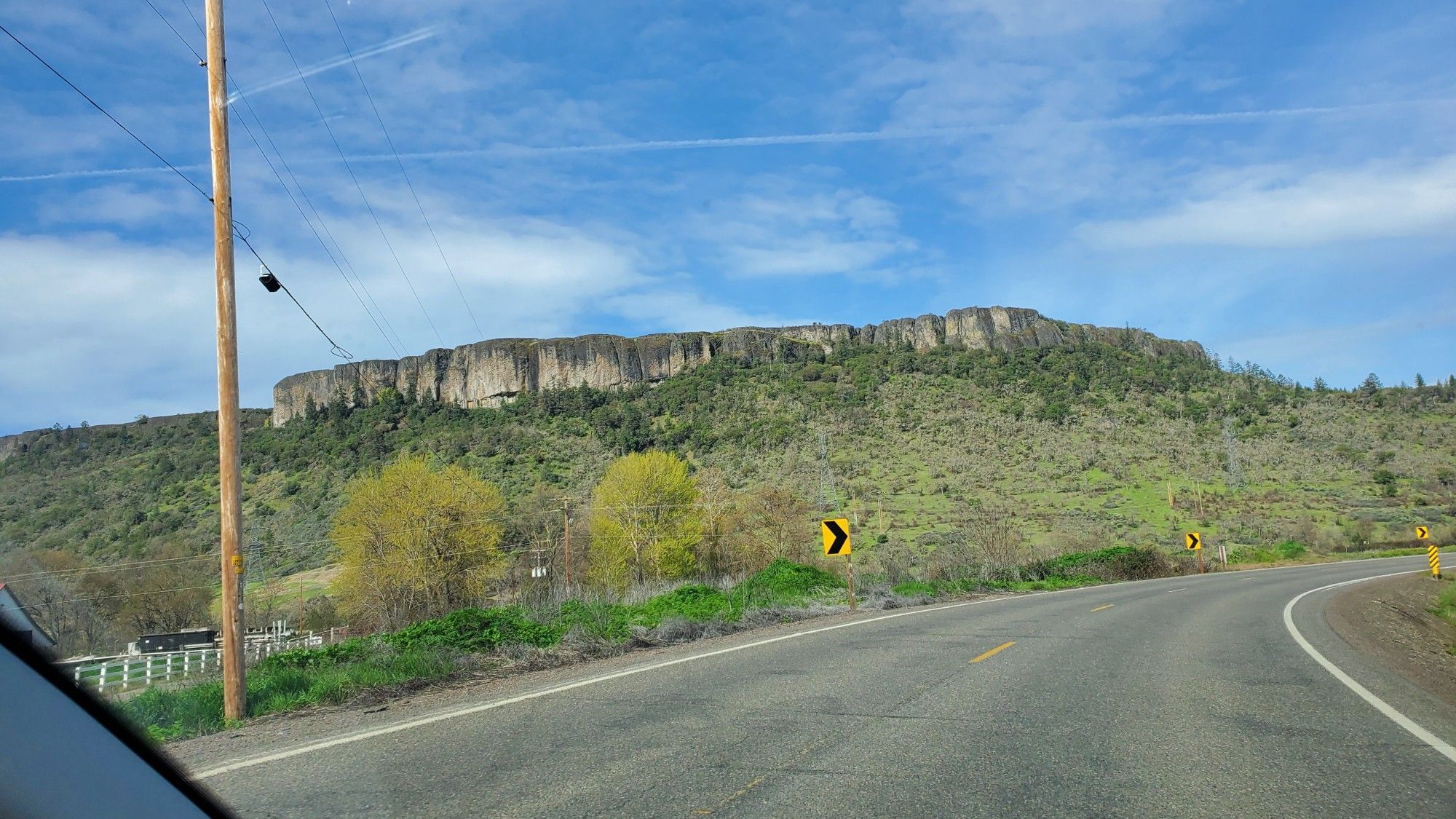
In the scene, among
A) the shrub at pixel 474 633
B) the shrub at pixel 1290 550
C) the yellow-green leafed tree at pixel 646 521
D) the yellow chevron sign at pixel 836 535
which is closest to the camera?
the shrub at pixel 474 633

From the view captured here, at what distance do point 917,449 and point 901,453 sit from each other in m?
1.46

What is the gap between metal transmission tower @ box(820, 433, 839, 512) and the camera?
5202 cm

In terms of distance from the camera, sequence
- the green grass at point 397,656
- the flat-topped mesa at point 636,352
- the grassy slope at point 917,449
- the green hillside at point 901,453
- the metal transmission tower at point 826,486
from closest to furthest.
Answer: the green grass at point 397,656 < the green hillside at point 901,453 < the grassy slope at point 917,449 < the metal transmission tower at point 826,486 < the flat-topped mesa at point 636,352

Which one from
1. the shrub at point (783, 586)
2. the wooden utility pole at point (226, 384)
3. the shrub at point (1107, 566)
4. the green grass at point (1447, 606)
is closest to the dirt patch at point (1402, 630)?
the green grass at point (1447, 606)

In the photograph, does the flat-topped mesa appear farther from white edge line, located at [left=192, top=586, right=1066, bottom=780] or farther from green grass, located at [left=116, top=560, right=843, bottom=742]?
white edge line, located at [left=192, top=586, right=1066, bottom=780]

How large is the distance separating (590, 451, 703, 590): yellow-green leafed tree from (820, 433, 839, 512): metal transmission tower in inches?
390

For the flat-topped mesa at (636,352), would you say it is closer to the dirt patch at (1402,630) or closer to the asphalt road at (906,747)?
the dirt patch at (1402,630)

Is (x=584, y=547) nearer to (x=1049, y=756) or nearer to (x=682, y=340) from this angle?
(x=1049, y=756)

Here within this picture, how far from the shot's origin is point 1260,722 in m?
7.31

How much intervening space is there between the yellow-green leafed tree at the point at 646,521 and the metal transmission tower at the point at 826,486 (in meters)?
9.90

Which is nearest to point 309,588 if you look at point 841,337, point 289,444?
point 289,444

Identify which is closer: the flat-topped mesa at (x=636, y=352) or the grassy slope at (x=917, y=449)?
the grassy slope at (x=917, y=449)

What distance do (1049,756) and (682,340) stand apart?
94.9 m

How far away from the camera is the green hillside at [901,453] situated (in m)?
34.6
